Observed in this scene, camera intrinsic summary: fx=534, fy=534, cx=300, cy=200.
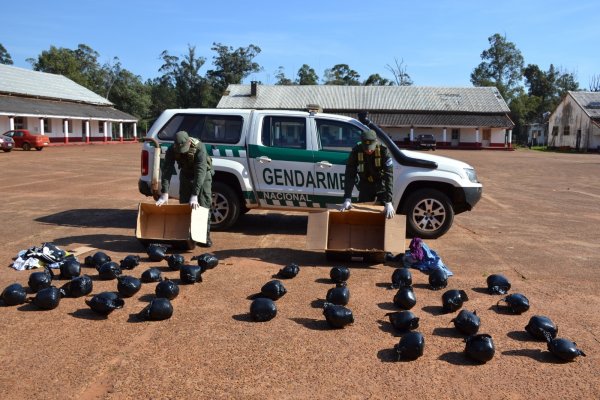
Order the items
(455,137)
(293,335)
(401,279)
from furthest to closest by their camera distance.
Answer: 1. (455,137)
2. (401,279)
3. (293,335)

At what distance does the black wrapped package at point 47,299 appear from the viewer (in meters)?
5.21

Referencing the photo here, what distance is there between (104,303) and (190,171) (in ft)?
10.2

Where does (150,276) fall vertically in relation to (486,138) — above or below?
below

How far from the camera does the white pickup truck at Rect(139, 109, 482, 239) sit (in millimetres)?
8727

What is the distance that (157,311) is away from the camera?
4.99m

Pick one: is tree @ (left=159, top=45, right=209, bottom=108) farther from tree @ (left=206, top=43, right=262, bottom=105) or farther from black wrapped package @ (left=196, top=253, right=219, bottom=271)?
black wrapped package @ (left=196, top=253, right=219, bottom=271)

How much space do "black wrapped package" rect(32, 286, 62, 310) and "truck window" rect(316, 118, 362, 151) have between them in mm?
4799

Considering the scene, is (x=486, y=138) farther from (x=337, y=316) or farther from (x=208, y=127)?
(x=337, y=316)

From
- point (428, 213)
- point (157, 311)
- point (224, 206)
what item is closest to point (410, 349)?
point (157, 311)

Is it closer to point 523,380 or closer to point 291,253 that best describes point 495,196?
point 291,253

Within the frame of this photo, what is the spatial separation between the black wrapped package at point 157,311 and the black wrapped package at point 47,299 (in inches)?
36.1

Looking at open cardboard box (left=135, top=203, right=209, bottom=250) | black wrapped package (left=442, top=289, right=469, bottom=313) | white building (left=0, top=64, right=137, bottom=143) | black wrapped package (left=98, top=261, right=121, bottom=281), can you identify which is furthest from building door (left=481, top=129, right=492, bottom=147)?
black wrapped package (left=98, top=261, right=121, bottom=281)

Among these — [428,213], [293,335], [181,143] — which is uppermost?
[181,143]

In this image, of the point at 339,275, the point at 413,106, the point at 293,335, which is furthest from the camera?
the point at 413,106
